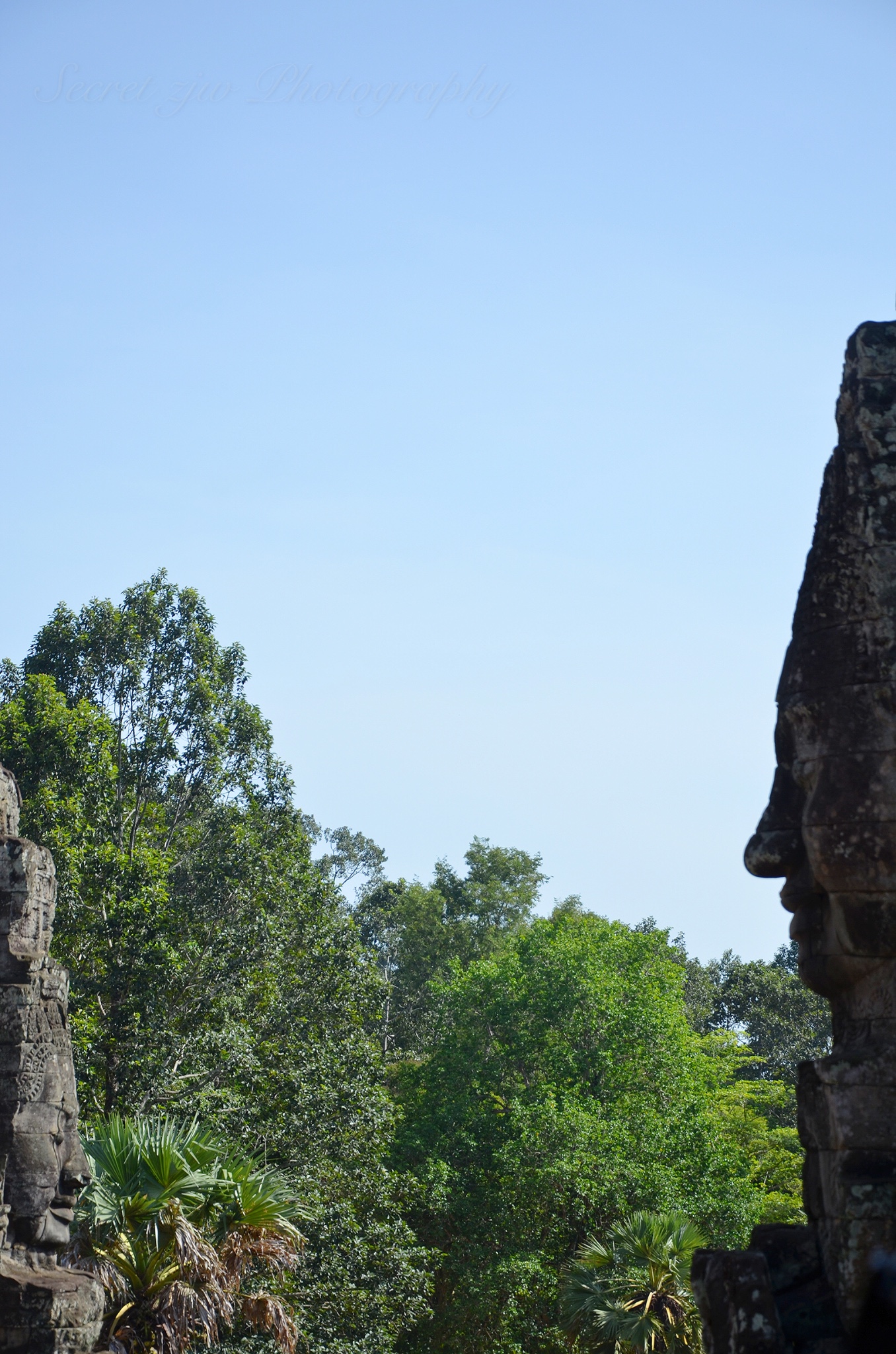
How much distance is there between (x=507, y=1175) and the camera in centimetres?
2109

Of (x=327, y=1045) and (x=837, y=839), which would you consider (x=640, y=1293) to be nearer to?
(x=327, y=1045)

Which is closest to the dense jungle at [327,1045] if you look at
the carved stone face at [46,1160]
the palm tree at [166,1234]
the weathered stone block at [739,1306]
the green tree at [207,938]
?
the green tree at [207,938]

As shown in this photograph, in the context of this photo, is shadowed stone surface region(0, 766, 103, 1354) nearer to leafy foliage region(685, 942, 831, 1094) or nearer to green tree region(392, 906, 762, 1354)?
green tree region(392, 906, 762, 1354)

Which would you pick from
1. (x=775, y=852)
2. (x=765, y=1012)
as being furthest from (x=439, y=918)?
(x=775, y=852)

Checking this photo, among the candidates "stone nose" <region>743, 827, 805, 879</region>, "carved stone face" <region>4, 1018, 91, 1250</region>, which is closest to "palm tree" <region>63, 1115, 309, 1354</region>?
"carved stone face" <region>4, 1018, 91, 1250</region>

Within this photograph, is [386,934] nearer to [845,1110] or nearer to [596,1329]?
[596,1329]

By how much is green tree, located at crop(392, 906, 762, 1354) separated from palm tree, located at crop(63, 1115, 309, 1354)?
30.9 ft

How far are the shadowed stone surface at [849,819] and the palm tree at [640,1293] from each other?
35.2 feet

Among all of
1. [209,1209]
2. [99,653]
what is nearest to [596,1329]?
[209,1209]

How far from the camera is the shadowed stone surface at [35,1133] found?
6.95 m

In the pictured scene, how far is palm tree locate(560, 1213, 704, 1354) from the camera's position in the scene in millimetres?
13375

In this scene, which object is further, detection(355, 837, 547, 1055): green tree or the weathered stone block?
detection(355, 837, 547, 1055): green tree

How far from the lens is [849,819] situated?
12.2ft

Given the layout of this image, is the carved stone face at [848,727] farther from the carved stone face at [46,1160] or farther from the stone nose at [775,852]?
the carved stone face at [46,1160]
